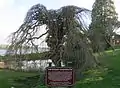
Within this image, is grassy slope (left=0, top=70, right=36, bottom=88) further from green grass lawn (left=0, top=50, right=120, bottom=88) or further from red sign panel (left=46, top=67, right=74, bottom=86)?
red sign panel (left=46, top=67, right=74, bottom=86)

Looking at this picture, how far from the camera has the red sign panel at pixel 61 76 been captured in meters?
9.89

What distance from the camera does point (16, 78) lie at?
56.2 feet

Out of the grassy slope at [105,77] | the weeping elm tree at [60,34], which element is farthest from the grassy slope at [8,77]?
the grassy slope at [105,77]

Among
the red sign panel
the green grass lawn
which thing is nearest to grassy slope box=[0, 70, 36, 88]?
the green grass lawn

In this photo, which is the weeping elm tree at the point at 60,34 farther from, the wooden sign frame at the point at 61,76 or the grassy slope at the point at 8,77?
the wooden sign frame at the point at 61,76

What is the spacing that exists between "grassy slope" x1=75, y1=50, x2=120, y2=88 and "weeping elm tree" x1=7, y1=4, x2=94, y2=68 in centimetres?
90

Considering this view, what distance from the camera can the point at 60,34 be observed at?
16484mm

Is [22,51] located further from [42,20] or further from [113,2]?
[113,2]

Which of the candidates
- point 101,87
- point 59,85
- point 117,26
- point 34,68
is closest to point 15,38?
point 34,68

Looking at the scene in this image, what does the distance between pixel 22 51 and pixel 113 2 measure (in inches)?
1352

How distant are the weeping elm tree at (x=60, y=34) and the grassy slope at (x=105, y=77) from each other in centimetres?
90

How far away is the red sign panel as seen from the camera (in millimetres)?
9891

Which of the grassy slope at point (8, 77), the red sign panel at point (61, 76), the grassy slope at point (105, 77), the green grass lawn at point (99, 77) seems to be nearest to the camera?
the red sign panel at point (61, 76)

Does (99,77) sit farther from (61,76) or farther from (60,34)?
(61,76)
